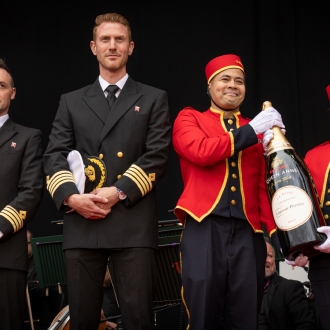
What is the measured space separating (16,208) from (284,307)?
2.16 m

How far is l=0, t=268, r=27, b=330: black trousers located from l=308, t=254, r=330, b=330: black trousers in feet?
4.99

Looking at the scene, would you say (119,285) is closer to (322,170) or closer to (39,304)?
(322,170)

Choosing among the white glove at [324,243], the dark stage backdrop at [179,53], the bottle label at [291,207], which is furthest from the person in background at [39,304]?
the white glove at [324,243]

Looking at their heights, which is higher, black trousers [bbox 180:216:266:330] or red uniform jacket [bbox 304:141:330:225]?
red uniform jacket [bbox 304:141:330:225]

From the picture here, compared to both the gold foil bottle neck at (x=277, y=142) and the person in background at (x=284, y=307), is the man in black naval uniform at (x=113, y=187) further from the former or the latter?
the person in background at (x=284, y=307)

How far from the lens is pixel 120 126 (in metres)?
3.69

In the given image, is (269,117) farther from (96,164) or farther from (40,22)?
(40,22)

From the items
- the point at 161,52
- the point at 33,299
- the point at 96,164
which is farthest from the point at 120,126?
the point at 33,299

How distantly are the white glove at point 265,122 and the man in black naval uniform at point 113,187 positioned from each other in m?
0.46

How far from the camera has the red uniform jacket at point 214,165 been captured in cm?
351

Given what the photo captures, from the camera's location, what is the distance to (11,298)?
3.85 meters

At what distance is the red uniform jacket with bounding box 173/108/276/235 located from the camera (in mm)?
3510

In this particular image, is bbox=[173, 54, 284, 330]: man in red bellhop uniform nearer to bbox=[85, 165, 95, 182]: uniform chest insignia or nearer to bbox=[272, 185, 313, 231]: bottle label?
bbox=[272, 185, 313, 231]: bottle label

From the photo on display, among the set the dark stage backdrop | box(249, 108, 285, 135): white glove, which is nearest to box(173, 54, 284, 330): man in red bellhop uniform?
box(249, 108, 285, 135): white glove
